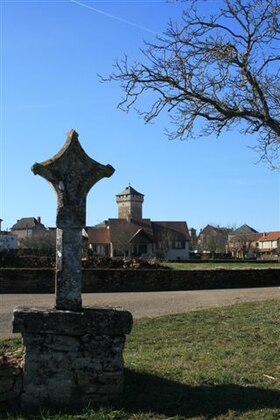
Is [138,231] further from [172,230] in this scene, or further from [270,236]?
[270,236]

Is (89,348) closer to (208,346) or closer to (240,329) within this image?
(208,346)

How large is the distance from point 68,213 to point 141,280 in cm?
1949

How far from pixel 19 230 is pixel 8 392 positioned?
142 m

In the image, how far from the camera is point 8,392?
5.60 meters

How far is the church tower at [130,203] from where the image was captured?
10925 centimetres

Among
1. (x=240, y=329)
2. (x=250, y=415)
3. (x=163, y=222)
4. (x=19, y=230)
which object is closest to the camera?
(x=250, y=415)

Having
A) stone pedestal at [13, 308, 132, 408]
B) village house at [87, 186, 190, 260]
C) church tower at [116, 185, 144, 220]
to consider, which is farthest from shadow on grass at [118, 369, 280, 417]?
church tower at [116, 185, 144, 220]

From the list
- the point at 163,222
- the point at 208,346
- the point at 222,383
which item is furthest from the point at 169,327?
the point at 163,222

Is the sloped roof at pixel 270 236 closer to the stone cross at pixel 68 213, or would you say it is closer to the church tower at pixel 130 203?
the church tower at pixel 130 203

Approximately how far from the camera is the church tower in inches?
4301

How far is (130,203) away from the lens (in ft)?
358

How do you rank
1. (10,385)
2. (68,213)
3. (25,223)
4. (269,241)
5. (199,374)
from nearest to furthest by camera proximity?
(10,385) < (68,213) < (199,374) < (269,241) < (25,223)

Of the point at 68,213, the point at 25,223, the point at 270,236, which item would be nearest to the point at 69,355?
the point at 68,213

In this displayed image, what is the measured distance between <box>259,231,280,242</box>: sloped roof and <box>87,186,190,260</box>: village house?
4786 cm
